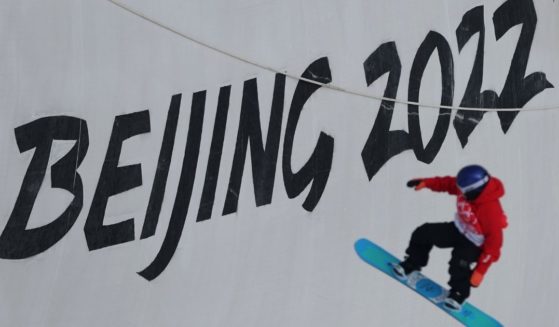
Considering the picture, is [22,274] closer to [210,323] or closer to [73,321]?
[73,321]

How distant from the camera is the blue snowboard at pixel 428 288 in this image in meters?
5.59

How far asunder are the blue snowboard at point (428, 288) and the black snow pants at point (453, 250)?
0.57ft

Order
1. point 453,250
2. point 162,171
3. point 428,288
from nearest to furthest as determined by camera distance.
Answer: point 453,250
point 428,288
point 162,171

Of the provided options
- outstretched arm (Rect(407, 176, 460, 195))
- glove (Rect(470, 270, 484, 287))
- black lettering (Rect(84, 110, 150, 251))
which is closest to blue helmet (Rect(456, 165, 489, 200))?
outstretched arm (Rect(407, 176, 460, 195))

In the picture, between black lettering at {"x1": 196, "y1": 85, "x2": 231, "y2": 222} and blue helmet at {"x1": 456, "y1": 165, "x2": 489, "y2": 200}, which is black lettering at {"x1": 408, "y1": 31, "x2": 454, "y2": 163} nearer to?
black lettering at {"x1": 196, "y1": 85, "x2": 231, "y2": 222}

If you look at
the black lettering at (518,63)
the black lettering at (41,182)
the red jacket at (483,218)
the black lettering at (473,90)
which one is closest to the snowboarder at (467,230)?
the red jacket at (483,218)

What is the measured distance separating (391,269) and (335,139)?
1313mm

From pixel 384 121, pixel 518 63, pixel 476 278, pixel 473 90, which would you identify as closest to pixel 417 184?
pixel 476 278

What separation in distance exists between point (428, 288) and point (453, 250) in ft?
1.71

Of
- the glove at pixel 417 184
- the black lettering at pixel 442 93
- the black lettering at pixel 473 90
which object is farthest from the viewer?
the black lettering at pixel 473 90

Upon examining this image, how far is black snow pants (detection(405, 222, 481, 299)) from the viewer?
5043mm

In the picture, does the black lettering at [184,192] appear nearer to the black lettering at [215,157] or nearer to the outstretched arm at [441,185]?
the black lettering at [215,157]

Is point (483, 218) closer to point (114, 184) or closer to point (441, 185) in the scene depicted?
point (441, 185)

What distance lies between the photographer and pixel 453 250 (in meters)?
5.11
